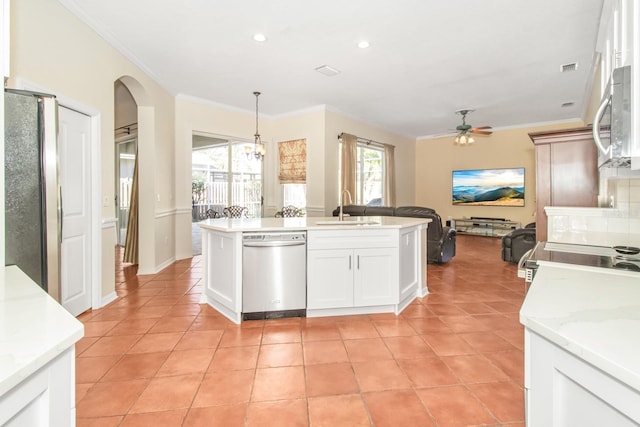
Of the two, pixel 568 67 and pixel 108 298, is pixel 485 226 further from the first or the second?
pixel 108 298

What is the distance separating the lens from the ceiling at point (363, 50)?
298 cm

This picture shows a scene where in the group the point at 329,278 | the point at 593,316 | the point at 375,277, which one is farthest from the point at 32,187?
the point at 375,277

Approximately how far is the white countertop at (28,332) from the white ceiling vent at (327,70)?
13.3ft

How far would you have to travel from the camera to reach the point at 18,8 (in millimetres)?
2367

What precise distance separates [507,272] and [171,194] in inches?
213

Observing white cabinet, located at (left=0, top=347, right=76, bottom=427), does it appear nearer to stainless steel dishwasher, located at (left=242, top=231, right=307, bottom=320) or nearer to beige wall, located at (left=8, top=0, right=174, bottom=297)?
stainless steel dishwasher, located at (left=242, top=231, right=307, bottom=320)

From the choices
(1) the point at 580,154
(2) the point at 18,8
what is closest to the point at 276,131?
(2) the point at 18,8

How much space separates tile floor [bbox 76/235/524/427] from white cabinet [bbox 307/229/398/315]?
178 mm

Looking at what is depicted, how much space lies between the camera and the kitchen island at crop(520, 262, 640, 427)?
25.0 inches

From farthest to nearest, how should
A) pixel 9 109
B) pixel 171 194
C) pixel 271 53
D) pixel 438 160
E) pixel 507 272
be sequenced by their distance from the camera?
pixel 438 160
pixel 171 194
pixel 507 272
pixel 271 53
pixel 9 109

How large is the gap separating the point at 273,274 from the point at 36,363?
2.38m

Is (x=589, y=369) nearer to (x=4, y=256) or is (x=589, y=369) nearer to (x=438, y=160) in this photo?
(x=4, y=256)

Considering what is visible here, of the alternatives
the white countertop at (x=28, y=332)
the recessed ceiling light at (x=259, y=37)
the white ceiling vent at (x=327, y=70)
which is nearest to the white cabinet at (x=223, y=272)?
the white countertop at (x=28, y=332)

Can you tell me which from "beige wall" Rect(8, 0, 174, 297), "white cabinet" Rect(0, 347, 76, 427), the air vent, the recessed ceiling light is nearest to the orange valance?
"beige wall" Rect(8, 0, 174, 297)
